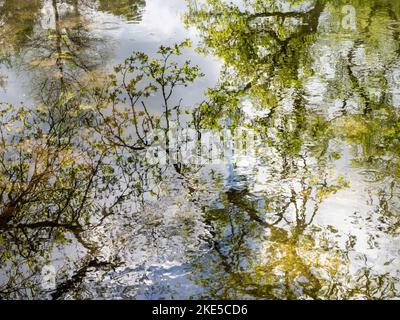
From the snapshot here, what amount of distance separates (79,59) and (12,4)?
6.15 metres

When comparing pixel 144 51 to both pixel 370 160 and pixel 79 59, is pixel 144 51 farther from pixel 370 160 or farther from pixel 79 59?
pixel 370 160

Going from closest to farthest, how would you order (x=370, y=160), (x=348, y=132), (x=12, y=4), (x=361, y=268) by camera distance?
1. (x=361, y=268)
2. (x=370, y=160)
3. (x=348, y=132)
4. (x=12, y=4)

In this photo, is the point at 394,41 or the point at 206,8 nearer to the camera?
the point at 394,41

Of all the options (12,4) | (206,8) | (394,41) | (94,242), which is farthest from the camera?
(12,4)

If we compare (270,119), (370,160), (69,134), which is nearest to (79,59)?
(69,134)

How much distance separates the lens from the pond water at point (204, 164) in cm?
491

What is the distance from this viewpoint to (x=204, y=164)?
6746mm

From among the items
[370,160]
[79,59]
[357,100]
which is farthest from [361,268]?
[79,59]

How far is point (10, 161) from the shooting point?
6.88 metres

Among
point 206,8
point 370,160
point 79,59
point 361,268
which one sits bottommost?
point 361,268

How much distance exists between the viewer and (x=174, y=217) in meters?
5.71

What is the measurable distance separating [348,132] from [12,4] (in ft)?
41.0

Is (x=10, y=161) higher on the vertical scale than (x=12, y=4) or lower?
lower

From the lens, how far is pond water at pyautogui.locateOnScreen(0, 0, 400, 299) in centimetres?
491
